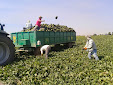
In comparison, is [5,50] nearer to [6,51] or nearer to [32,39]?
[6,51]

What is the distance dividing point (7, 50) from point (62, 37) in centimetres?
640

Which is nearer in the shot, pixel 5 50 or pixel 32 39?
pixel 5 50

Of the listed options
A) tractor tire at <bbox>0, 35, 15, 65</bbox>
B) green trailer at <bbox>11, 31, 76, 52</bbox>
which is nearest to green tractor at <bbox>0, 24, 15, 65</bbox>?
tractor tire at <bbox>0, 35, 15, 65</bbox>

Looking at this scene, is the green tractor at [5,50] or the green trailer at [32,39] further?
the green trailer at [32,39]

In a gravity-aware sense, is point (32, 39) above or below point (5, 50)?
above

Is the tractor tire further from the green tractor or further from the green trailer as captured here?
the green trailer

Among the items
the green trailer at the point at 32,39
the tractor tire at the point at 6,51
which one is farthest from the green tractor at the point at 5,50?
the green trailer at the point at 32,39

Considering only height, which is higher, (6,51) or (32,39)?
(32,39)

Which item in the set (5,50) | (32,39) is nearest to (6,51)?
(5,50)

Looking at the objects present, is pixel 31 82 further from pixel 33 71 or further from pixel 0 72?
pixel 0 72

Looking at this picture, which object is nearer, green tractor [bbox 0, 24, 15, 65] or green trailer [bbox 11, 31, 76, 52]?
green tractor [bbox 0, 24, 15, 65]

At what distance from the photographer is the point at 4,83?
4.44 meters

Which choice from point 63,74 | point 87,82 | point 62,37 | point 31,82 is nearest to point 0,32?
point 31,82

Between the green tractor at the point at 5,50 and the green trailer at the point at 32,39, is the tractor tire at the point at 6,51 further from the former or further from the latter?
the green trailer at the point at 32,39
